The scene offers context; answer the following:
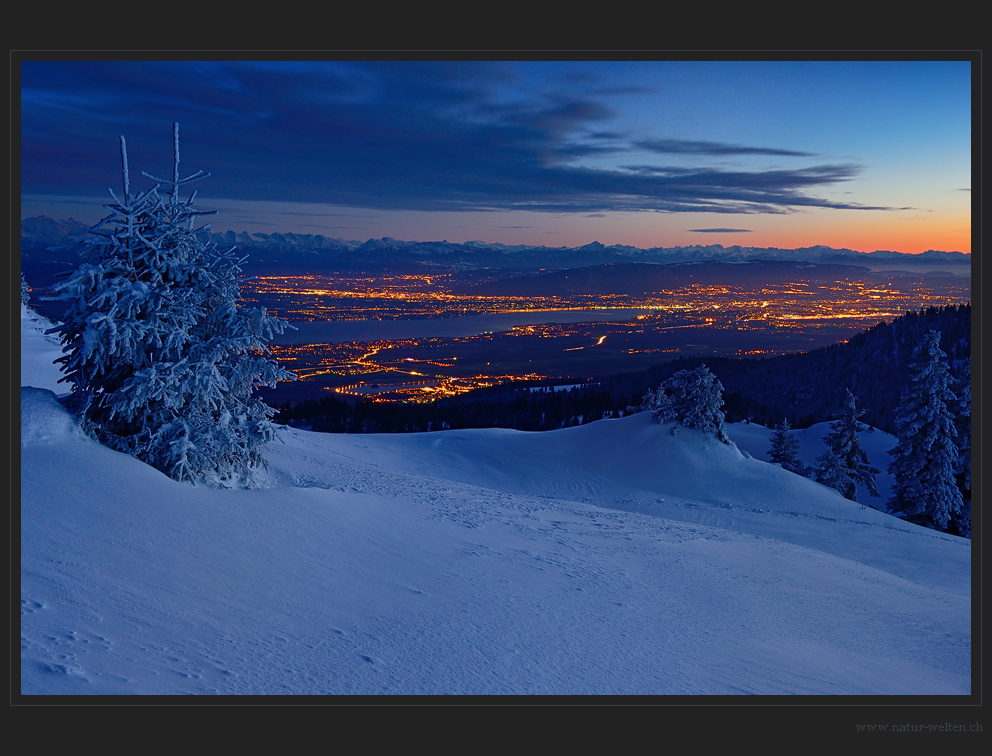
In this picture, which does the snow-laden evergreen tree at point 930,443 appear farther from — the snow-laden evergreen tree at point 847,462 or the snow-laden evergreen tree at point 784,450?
the snow-laden evergreen tree at point 784,450

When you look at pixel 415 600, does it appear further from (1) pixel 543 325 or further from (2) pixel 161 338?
(1) pixel 543 325

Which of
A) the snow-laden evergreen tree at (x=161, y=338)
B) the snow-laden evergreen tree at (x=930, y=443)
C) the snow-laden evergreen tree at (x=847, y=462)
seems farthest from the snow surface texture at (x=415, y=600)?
the snow-laden evergreen tree at (x=847, y=462)

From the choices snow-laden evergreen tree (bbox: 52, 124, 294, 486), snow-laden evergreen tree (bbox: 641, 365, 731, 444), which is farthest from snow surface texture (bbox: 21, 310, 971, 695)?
snow-laden evergreen tree (bbox: 641, 365, 731, 444)

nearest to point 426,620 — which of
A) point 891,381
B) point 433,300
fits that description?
point 433,300

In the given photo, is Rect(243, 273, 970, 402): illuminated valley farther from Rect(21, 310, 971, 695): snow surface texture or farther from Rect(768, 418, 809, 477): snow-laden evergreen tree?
Rect(768, 418, 809, 477): snow-laden evergreen tree

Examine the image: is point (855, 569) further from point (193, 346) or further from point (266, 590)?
point (193, 346)

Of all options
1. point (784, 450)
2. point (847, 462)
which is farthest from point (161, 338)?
point (784, 450)
